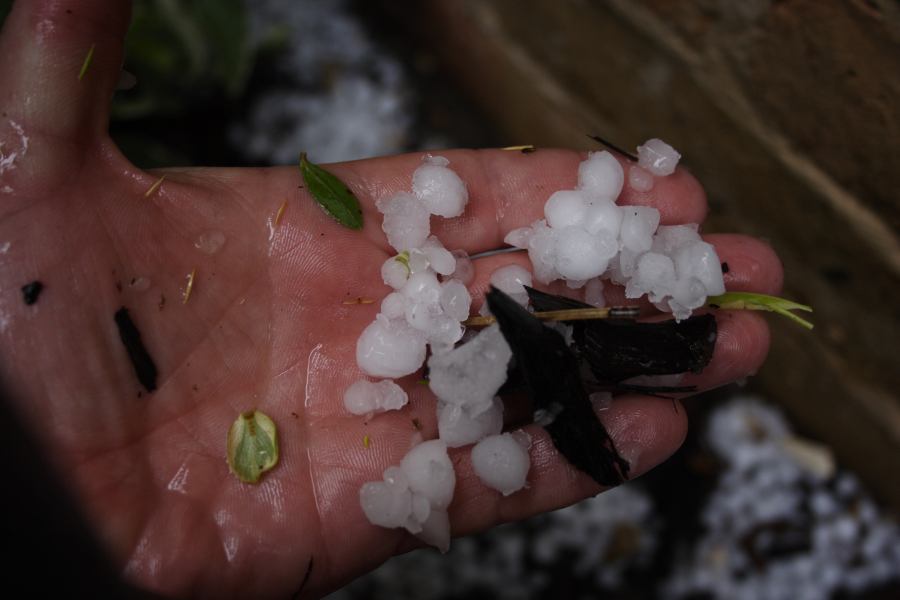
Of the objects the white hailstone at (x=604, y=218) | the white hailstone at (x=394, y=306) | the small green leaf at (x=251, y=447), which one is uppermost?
the white hailstone at (x=604, y=218)

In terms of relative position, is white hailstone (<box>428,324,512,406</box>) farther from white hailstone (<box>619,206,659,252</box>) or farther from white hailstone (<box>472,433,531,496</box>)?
white hailstone (<box>619,206,659,252</box>)

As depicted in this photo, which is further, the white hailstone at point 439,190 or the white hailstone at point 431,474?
the white hailstone at point 439,190

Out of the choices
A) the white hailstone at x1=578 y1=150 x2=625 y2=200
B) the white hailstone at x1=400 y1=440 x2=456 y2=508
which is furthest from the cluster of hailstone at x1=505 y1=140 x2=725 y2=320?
the white hailstone at x1=400 y1=440 x2=456 y2=508

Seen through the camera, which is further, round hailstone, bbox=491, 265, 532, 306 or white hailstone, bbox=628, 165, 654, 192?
white hailstone, bbox=628, 165, 654, 192

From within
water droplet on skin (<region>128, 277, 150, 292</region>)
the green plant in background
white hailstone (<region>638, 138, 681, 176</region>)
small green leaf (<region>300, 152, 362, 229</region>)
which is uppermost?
white hailstone (<region>638, 138, 681, 176</region>)

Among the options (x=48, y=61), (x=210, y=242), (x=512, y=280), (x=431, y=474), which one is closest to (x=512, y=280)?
(x=512, y=280)

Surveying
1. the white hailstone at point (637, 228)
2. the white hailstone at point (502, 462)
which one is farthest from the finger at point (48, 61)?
the white hailstone at point (637, 228)

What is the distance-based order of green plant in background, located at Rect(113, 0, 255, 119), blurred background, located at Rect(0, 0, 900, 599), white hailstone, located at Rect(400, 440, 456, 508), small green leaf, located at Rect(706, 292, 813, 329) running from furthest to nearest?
green plant in background, located at Rect(113, 0, 255, 119) → blurred background, located at Rect(0, 0, 900, 599) → small green leaf, located at Rect(706, 292, 813, 329) → white hailstone, located at Rect(400, 440, 456, 508)

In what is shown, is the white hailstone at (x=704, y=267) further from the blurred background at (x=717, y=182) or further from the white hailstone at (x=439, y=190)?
the blurred background at (x=717, y=182)
